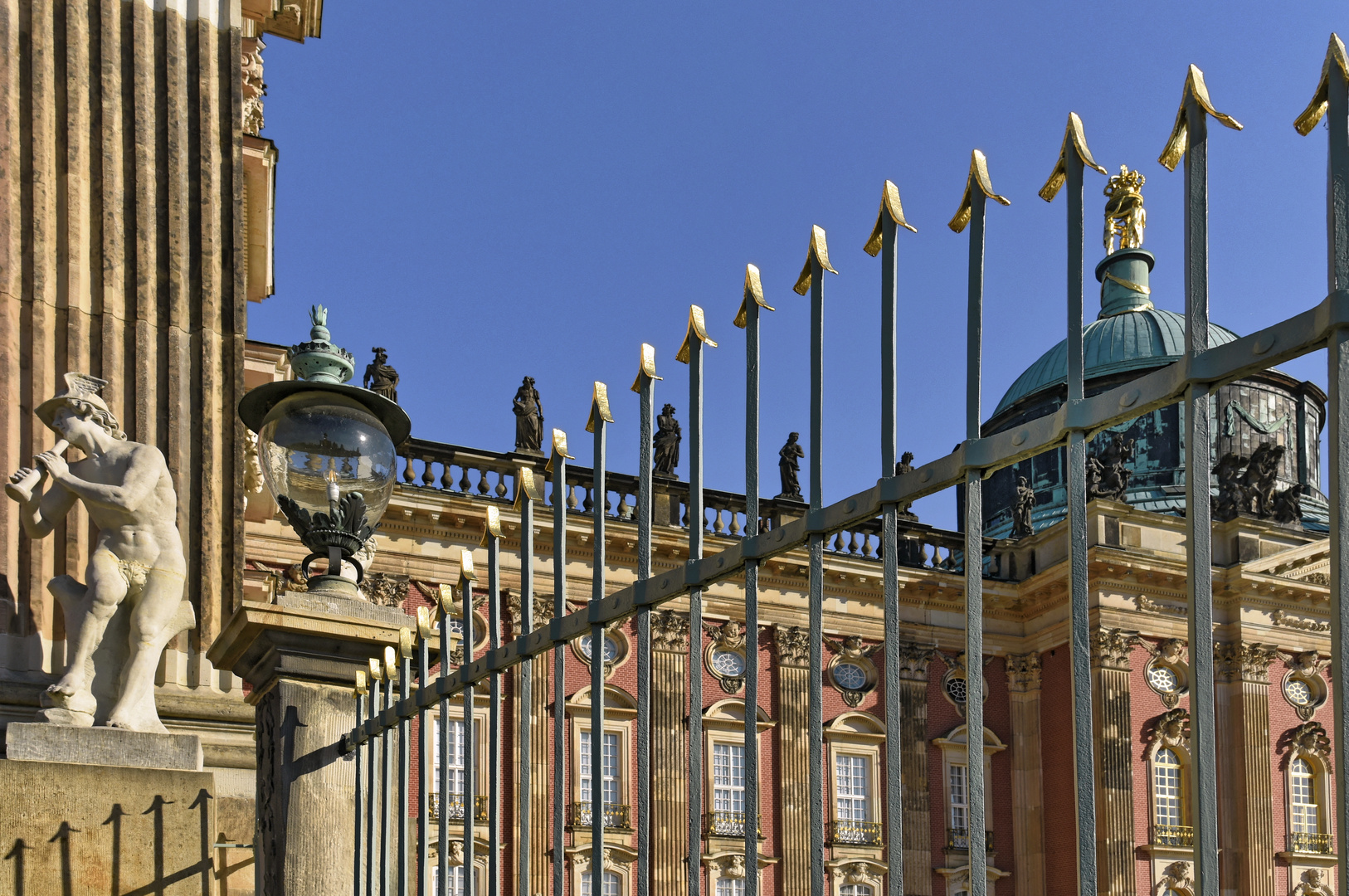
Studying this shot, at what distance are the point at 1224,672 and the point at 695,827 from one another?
34065mm

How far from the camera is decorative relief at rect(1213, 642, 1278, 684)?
35.7 meters

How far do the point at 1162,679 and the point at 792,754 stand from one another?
27.9 feet

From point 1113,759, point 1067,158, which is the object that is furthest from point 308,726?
point 1113,759

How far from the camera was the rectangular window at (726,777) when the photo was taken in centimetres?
3262

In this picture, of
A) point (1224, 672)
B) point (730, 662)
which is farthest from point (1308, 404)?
point (730, 662)

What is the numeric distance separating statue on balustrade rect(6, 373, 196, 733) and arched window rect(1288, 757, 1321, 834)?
104 feet

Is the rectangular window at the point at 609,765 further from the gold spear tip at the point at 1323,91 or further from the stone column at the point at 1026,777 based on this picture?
the gold spear tip at the point at 1323,91

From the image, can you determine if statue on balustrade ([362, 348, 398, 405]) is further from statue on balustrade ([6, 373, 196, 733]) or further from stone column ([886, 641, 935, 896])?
statue on balustrade ([6, 373, 196, 733])

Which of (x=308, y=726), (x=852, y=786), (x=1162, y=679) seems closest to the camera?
(x=308, y=726)

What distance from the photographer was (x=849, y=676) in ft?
112

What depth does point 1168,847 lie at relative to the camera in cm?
3366

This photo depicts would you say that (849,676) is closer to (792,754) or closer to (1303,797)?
(792,754)

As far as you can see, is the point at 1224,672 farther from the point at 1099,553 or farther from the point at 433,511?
the point at 433,511

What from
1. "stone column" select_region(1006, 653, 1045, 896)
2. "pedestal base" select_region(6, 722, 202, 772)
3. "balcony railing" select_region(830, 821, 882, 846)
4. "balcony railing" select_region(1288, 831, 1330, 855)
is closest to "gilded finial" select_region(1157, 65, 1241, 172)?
"pedestal base" select_region(6, 722, 202, 772)
